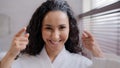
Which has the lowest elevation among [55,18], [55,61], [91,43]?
[55,61]

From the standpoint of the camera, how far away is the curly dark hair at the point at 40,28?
1.16 m

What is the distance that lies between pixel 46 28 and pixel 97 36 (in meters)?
0.86

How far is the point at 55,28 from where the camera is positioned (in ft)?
3.55

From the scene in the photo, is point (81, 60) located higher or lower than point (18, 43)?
lower

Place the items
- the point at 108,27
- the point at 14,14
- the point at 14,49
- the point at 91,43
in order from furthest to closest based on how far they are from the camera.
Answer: the point at 14,14
the point at 108,27
the point at 91,43
the point at 14,49

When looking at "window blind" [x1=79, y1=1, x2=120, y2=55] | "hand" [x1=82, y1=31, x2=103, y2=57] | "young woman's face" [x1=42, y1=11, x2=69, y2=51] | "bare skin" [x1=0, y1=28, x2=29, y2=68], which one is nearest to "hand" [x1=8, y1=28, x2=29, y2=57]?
"bare skin" [x1=0, y1=28, x2=29, y2=68]

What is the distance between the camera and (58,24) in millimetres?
1082

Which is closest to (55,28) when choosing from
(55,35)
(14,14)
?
(55,35)

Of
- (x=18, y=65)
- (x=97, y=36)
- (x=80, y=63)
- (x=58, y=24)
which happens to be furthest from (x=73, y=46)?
(x=97, y=36)

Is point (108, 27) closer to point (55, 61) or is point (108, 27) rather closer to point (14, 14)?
point (55, 61)

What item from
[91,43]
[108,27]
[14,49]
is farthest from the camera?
[108,27]

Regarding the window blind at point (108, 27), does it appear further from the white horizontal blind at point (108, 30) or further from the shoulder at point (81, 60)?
the shoulder at point (81, 60)

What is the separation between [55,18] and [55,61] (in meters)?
0.28

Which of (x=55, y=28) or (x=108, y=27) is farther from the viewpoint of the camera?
(x=108, y=27)
